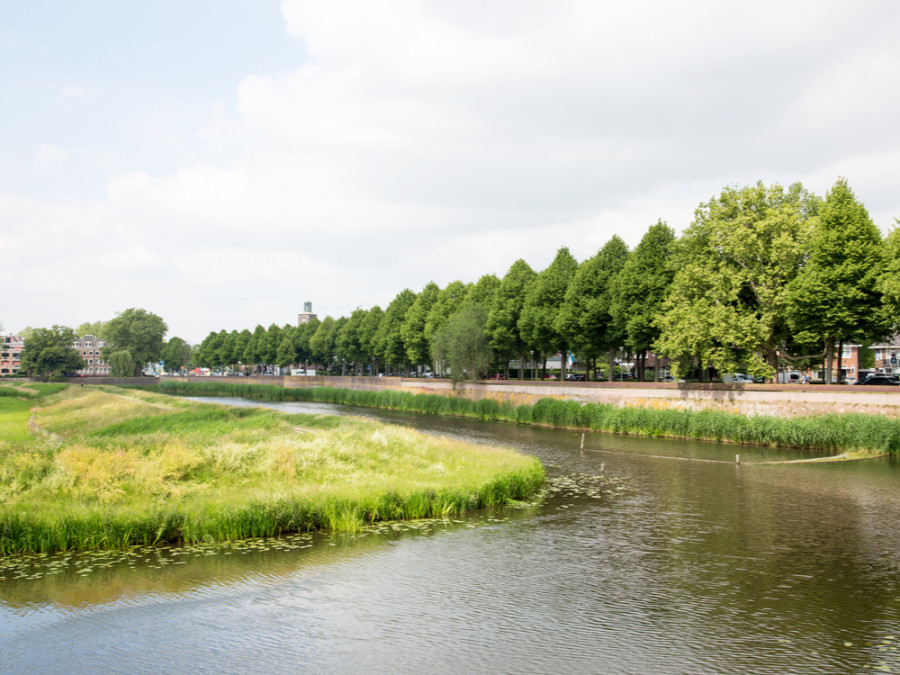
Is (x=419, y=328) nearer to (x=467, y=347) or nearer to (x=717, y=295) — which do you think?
(x=467, y=347)

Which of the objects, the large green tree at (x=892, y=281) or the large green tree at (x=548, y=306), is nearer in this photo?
the large green tree at (x=892, y=281)

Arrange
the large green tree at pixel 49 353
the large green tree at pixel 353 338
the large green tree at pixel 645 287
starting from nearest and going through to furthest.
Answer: the large green tree at pixel 645 287 < the large green tree at pixel 353 338 < the large green tree at pixel 49 353

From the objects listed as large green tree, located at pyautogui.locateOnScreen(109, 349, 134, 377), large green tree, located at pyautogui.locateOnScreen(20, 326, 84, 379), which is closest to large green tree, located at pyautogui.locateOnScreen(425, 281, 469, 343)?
large green tree, located at pyautogui.locateOnScreen(20, 326, 84, 379)

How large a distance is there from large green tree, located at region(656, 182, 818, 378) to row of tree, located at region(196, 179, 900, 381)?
0.11 m

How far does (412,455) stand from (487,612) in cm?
1780

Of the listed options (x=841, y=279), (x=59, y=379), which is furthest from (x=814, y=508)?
(x=59, y=379)

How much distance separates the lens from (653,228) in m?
66.6

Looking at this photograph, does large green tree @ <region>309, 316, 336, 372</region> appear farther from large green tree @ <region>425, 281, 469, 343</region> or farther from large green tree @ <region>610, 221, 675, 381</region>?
large green tree @ <region>610, 221, 675, 381</region>

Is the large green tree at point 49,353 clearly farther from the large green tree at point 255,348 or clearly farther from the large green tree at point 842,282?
the large green tree at point 842,282

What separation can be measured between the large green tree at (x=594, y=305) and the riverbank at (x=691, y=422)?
7.84 meters

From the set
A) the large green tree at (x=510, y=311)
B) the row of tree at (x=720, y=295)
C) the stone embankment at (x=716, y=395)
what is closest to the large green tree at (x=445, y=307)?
the row of tree at (x=720, y=295)

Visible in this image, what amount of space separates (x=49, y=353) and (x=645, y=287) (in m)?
136

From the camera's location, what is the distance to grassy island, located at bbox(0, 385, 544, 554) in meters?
20.0

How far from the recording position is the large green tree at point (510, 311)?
85.8 meters
